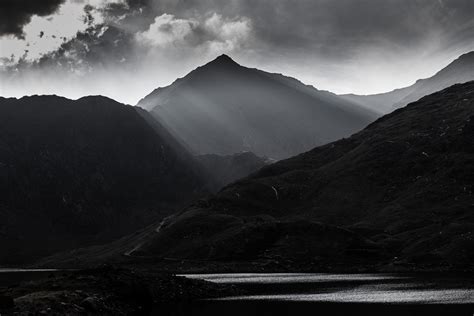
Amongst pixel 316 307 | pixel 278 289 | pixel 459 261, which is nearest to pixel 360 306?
pixel 316 307

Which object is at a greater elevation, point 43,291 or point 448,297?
point 43,291

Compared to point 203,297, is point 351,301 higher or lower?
lower

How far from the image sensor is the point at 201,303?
106375 millimetres

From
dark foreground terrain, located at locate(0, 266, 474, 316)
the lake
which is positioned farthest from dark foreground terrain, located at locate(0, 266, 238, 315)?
the lake

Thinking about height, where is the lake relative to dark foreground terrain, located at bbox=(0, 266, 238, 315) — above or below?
below

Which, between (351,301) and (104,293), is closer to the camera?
(351,301)

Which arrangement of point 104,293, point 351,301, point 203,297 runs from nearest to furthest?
point 351,301
point 104,293
point 203,297

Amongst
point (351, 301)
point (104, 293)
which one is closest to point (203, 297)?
point (104, 293)

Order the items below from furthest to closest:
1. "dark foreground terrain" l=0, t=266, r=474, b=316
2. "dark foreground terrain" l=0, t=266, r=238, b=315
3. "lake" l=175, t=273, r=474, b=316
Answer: "lake" l=175, t=273, r=474, b=316
"dark foreground terrain" l=0, t=266, r=474, b=316
"dark foreground terrain" l=0, t=266, r=238, b=315

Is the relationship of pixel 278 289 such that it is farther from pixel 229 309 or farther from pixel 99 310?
pixel 99 310

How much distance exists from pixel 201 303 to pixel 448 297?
149 ft

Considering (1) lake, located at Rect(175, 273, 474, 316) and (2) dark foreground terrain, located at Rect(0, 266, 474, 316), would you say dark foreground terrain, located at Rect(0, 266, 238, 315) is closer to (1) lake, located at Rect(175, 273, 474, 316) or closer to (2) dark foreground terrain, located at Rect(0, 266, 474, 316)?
(2) dark foreground terrain, located at Rect(0, 266, 474, 316)

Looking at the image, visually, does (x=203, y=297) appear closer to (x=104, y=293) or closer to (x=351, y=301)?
(x=104, y=293)

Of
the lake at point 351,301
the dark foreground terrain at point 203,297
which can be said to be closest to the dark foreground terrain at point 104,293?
the dark foreground terrain at point 203,297
